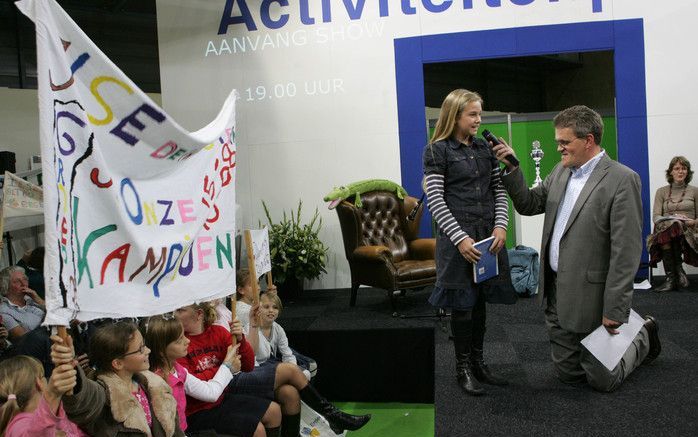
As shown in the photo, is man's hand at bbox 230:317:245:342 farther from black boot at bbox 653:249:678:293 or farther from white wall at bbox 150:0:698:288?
black boot at bbox 653:249:678:293

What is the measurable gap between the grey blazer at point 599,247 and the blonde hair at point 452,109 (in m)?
0.38

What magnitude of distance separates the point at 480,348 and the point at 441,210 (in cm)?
77

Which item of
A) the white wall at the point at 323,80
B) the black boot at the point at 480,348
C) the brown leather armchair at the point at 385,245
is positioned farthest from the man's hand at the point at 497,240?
the white wall at the point at 323,80

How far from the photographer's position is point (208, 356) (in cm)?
317

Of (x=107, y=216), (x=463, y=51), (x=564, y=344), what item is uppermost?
(x=463, y=51)

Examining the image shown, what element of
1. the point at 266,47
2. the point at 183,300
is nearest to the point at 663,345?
the point at 183,300

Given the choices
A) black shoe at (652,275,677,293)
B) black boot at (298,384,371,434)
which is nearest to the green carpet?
black boot at (298,384,371,434)

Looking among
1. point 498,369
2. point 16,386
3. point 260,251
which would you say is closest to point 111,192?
point 16,386

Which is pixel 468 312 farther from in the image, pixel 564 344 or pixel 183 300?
pixel 183 300

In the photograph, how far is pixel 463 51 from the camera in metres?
6.83

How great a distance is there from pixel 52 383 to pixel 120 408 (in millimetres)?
515

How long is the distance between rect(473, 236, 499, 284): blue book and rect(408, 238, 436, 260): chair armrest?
2.64m

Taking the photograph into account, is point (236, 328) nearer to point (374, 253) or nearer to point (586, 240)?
point (586, 240)

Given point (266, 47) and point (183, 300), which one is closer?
point (183, 300)
